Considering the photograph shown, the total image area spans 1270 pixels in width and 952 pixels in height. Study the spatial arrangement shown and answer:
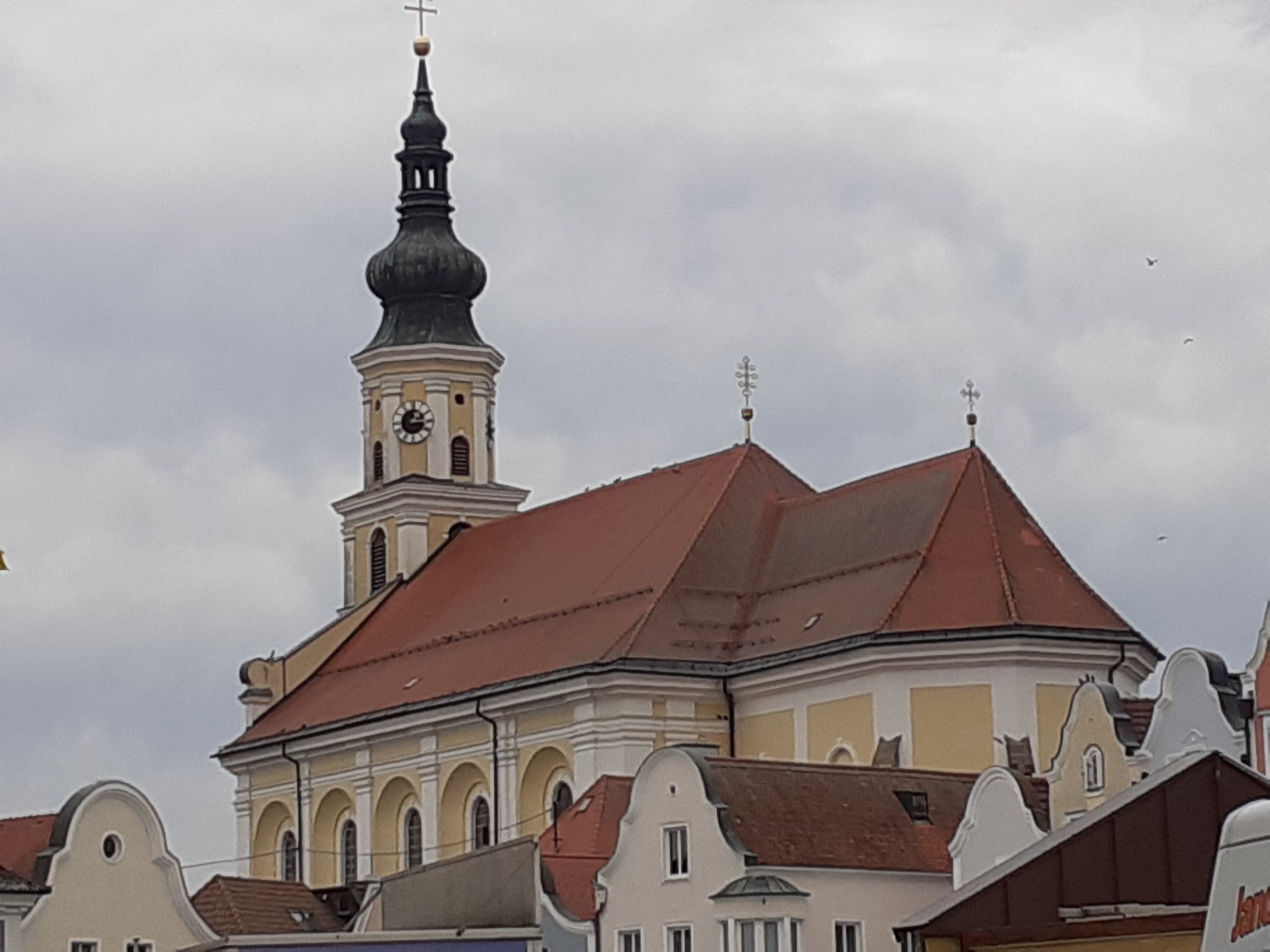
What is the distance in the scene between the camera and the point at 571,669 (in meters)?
65.4

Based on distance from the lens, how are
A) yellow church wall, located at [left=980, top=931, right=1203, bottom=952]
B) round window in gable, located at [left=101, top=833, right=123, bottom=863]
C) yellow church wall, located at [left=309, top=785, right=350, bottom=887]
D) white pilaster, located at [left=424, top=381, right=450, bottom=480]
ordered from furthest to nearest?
white pilaster, located at [left=424, top=381, right=450, bottom=480]
yellow church wall, located at [left=309, top=785, right=350, bottom=887]
round window in gable, located at [left=101, top=833, right=123, bottom=863]
yellow church wall, located at [left=980, top=931, right=1203, bottom=952]

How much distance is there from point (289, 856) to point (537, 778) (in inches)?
431

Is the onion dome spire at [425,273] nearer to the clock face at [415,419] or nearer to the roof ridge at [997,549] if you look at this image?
the clock face at [415,419]

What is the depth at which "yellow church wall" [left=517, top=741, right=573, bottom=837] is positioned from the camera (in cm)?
6644

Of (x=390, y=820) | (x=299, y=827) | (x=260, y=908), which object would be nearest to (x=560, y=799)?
(x=390, y=820)

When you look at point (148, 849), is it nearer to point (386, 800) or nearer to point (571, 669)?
point (571, 669)

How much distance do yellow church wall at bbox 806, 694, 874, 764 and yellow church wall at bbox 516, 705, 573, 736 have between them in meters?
5.59

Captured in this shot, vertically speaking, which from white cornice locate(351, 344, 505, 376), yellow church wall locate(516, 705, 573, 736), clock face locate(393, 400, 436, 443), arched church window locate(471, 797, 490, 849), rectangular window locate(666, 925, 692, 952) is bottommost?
rectangular window locate(666, 925, 692, 952)

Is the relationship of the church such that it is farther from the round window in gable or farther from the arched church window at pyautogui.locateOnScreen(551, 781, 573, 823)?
the round window in gable

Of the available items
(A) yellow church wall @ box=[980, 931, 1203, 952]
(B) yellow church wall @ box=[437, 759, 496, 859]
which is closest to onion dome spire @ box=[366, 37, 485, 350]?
(B) yellow church wall @ box=[437, 759, 496, 859]

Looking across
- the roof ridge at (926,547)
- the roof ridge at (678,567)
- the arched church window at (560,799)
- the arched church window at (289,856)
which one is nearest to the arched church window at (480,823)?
the arched church window at (560,799)

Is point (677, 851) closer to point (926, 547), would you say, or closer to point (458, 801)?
point (926, 547)

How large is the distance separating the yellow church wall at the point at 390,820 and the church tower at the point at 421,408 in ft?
32.1

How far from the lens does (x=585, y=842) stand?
172 feet
